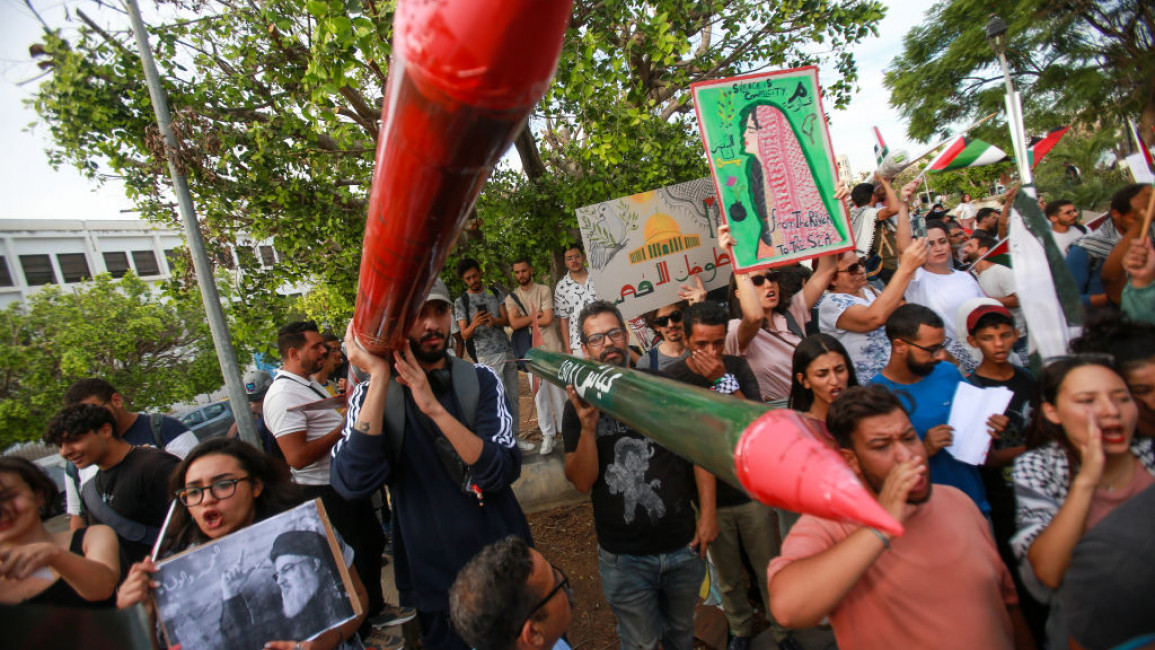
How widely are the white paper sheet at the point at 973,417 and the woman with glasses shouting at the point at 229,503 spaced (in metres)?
2.32

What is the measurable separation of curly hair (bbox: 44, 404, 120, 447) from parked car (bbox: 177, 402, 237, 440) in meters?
10.9

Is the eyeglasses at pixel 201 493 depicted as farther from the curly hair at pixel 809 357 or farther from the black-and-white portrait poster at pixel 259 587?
the curly hair at pixel 809 357

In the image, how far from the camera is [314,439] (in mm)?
3299

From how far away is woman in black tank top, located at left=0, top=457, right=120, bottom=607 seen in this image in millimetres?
1557

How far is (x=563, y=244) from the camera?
19.5ft

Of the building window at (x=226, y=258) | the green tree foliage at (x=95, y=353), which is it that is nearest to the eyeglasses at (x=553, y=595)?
the building window at (x=226, y=258)

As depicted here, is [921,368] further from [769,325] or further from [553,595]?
[553,595]

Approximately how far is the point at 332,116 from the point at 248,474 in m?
3.15

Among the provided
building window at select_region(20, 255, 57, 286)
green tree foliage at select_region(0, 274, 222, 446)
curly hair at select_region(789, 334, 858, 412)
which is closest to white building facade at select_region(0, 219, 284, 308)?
building window at select_region(20, 255, 57, 286)

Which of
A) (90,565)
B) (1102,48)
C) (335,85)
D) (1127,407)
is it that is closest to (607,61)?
(335,85)

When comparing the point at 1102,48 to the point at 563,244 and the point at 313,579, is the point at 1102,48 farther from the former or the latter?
the point at 313,579

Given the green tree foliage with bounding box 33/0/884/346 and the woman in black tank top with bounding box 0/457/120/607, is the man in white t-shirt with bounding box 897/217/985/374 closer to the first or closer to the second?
the green tree foliage with bounding box 33/0/884/346

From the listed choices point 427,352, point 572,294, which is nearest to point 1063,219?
point 572,294

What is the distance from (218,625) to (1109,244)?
5395 millimetres
